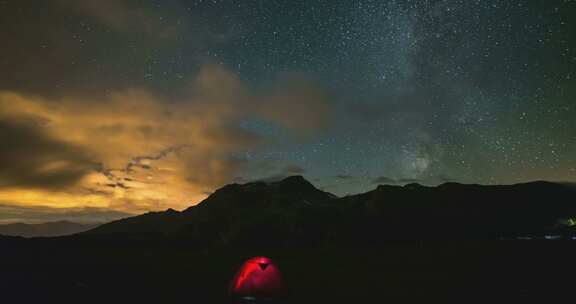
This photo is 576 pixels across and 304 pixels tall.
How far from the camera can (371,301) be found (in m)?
15.4

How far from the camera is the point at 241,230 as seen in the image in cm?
18588

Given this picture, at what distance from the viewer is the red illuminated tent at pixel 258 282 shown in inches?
615

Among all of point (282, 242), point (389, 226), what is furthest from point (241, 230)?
point (389, 226)

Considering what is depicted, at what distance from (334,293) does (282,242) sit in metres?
155

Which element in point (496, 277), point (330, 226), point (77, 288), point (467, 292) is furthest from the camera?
point (330, 226)

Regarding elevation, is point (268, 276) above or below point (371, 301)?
above

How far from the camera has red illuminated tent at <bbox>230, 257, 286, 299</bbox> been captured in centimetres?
1561

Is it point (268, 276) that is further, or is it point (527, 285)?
point (527, 285)

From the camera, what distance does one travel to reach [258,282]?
15695 mm

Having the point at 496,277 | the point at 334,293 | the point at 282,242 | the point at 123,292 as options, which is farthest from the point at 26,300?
the point at 282,242

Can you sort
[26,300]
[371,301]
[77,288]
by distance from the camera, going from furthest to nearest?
1. [77,288]
2. [371,301]
3. [26,300]

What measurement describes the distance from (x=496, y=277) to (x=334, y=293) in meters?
11.8

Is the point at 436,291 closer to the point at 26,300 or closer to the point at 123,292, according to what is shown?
the point at 123,292

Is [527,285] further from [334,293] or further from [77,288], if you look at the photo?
[77,288]
